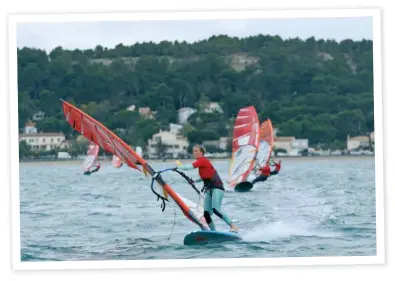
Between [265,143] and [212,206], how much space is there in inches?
185

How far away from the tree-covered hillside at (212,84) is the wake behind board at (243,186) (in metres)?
0.73

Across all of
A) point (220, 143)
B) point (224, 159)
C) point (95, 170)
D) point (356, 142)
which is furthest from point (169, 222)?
point (95, 170)

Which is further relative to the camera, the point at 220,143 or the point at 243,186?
the point at 243,186

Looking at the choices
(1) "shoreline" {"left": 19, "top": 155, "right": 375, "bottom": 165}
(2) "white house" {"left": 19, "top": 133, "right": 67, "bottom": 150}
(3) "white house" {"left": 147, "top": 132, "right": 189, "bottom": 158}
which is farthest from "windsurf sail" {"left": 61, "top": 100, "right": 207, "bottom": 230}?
(3) "white house" {"left": 147, "top": 132, "right": 189, "bottom": 158}

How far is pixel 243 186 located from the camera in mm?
12828

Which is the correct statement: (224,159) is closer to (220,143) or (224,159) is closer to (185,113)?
(220,143)

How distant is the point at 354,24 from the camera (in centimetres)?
973

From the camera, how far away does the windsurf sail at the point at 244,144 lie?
41.4 feet

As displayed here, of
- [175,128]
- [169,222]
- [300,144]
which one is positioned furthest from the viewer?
[300,144]

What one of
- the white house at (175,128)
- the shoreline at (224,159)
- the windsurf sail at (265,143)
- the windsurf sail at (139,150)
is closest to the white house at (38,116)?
the shoreline at (224,159)

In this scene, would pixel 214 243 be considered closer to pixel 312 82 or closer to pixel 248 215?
pixel 248 215

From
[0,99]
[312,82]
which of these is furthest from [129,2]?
[312,82]

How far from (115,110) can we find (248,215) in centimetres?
211

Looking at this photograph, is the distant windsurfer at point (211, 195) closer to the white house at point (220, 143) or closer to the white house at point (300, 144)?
the white house at point (220, 143)
